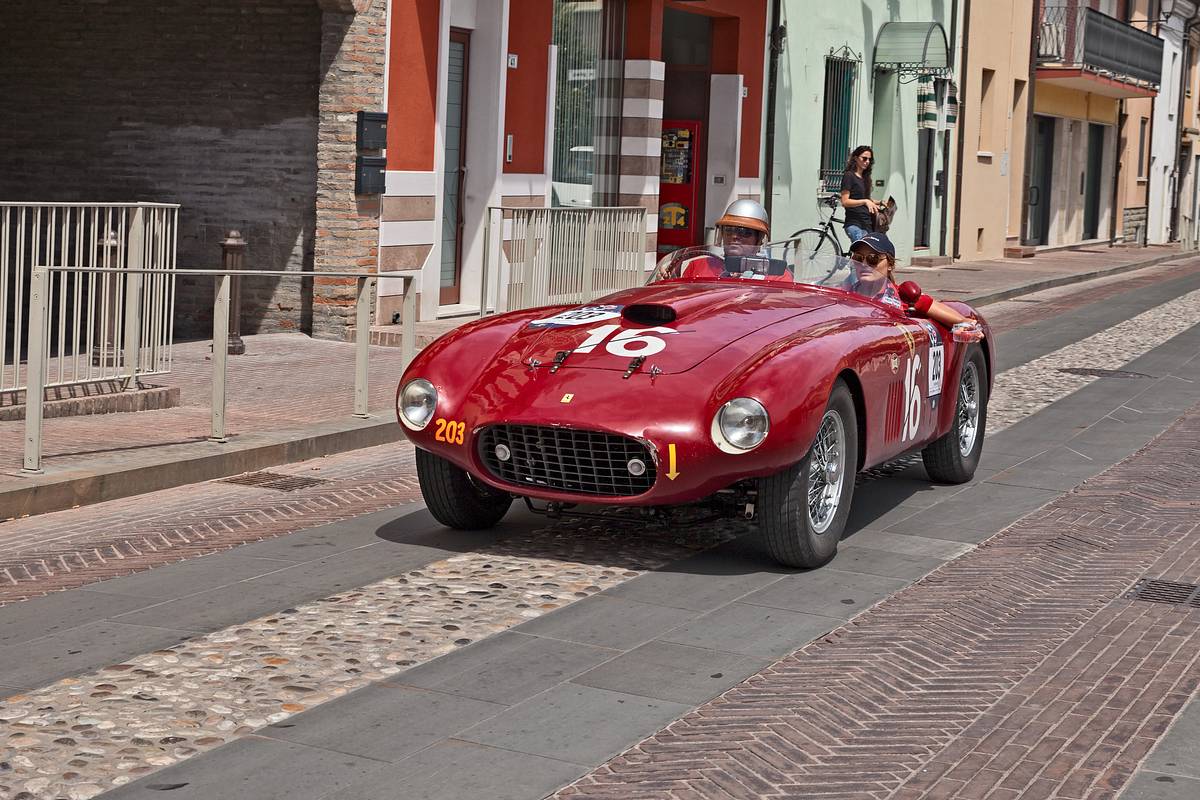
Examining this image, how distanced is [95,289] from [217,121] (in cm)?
584

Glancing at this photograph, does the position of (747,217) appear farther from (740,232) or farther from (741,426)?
(741,426)

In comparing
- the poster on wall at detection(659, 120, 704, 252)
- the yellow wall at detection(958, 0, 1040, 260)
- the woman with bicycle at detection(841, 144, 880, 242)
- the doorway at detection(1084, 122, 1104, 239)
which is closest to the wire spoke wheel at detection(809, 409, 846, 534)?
the woman with bicycle at detection(841, 144, 880, 242)

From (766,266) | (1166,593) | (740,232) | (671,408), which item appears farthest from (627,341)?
(1166,593)

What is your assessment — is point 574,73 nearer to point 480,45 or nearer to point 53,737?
point 480,45

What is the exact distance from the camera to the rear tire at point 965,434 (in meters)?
9.20

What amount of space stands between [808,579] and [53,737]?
3.23 metres

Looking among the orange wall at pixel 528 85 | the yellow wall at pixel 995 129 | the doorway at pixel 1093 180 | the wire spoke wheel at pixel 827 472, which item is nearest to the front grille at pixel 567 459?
the wire spoke wheel at pixel 827 472

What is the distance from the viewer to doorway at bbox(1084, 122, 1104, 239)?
4591cm

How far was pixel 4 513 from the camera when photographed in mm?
7926

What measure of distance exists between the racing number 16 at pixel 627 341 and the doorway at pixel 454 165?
10011mm

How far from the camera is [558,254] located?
51.9 feet

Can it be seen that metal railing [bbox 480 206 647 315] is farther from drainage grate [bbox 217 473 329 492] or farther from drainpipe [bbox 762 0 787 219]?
drainpipe [bbox 762 0 787 219]

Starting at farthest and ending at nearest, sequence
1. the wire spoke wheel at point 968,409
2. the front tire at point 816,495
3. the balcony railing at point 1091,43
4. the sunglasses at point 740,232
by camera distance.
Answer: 1. the balcony railing at point 1091,43
2. the wire spoke wheel at point 968,409
3. the sunglasses at point 740,232
4. the front tire at point 816,495

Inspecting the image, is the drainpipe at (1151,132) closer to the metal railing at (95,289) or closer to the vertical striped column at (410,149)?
the vertical striped column at (410,149)
